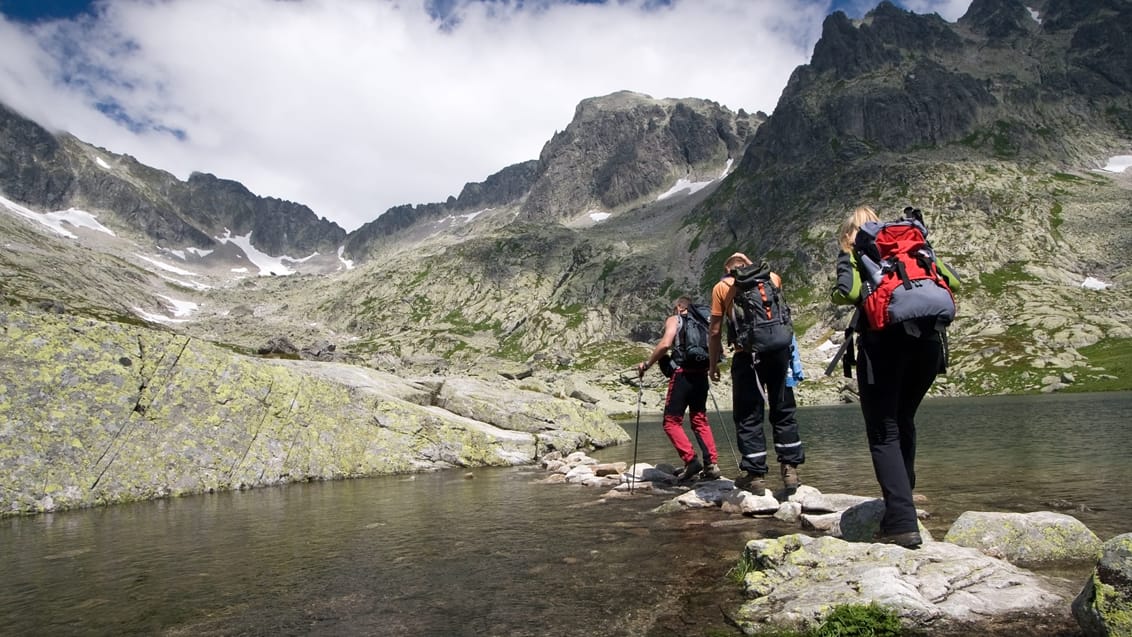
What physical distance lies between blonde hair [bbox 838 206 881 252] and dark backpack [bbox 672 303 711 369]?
523 centimetres

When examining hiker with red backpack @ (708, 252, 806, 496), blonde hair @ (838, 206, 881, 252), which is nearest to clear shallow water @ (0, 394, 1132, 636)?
hiker with red backpack @ (708, 252, 806, 496)

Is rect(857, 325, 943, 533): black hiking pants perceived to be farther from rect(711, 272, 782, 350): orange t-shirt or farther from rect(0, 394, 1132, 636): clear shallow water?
rect(711, 272, 782, 350): orange t-shirt

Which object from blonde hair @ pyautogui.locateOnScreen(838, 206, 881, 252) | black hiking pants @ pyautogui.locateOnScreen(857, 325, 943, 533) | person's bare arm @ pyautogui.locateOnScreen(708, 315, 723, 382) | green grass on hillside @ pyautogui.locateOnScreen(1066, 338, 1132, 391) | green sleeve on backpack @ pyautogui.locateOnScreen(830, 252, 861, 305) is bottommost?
green grass on hillside @ pyautogui.locateOnScreen(1066, 338, 1132, 391)

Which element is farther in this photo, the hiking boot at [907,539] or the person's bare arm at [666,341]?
the person's bare arm at [666,341]

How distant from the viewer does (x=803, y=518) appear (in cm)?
977

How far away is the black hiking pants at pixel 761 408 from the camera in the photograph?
36.1 ft

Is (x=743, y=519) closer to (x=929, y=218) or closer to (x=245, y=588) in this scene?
(x=245, y=588)

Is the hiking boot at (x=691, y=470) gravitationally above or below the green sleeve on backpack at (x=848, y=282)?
below

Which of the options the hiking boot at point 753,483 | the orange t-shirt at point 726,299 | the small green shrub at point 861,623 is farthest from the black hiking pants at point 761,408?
the small green shrub at point 861,623

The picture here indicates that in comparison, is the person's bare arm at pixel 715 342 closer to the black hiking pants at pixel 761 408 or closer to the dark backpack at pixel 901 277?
the black hiking pants at pixel 761 408

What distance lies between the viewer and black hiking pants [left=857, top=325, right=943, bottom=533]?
7051 mm

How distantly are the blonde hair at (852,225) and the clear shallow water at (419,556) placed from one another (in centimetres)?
444

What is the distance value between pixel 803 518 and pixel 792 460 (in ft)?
5.55

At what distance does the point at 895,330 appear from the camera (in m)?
7.12
